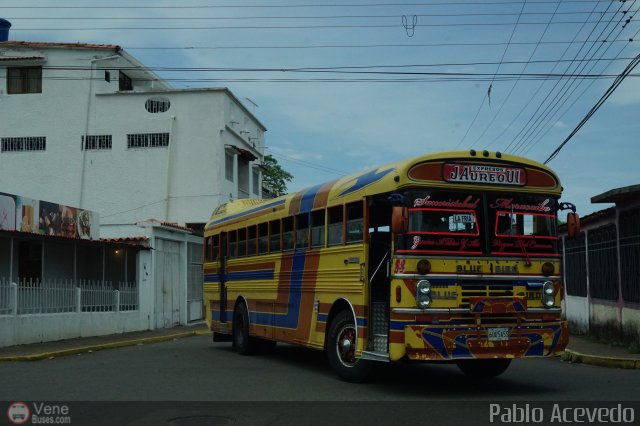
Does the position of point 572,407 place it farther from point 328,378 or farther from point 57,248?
point 57,248

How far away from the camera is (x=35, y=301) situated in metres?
18.5

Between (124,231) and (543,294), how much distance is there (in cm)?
1812

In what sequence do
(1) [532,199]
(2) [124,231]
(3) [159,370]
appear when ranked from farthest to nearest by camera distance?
(2) [124,231] < (3) [159,370] < (1) [532,199]

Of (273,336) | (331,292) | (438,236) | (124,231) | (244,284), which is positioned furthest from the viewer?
(124,231)

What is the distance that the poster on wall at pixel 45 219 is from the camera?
62.6 feet

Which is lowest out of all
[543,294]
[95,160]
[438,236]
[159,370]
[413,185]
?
[159,370]

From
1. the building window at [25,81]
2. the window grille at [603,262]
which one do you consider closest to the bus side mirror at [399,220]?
the window grille at [603,262]

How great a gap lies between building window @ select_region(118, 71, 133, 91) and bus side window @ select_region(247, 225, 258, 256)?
26.3m

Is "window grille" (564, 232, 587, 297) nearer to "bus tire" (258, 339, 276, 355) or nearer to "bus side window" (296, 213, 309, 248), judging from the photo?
"bus tire" (258, 339, 276, 355)

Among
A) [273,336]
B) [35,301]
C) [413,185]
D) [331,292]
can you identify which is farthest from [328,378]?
[35,301]

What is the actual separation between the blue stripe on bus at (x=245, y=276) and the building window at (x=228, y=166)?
65.6 ft

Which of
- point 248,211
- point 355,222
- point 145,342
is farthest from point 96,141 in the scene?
point 355,222

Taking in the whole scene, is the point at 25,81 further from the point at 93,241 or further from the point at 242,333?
the point at 242,333

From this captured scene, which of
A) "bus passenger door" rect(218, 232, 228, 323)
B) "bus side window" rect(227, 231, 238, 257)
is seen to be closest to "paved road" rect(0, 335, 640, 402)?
"bus passenger door" rect(218, 232, 228, 323)
